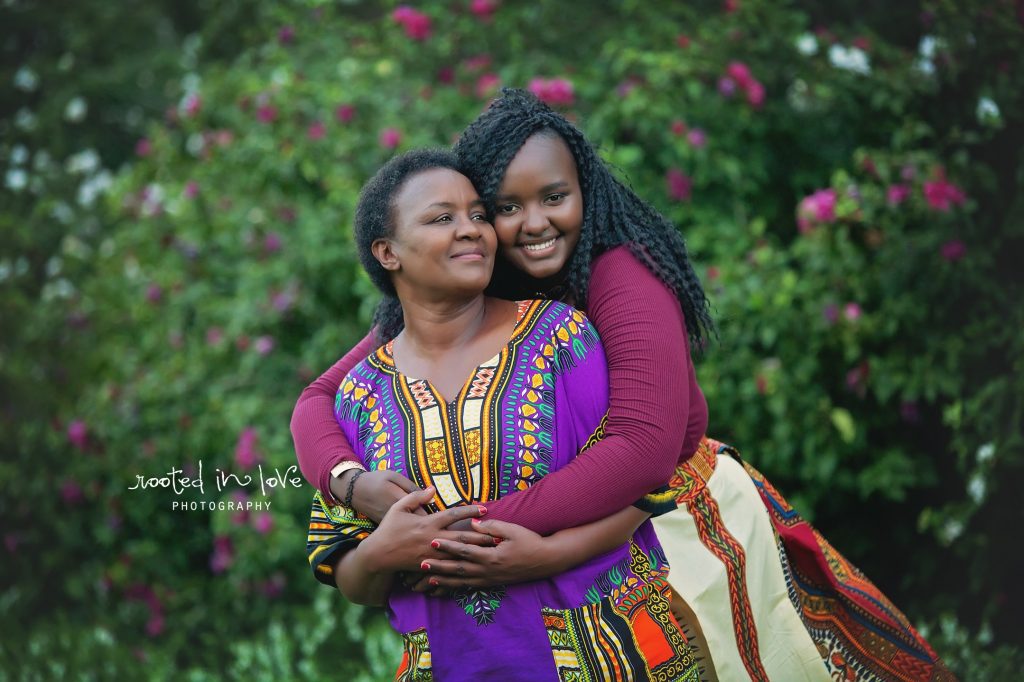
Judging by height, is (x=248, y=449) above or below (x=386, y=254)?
above

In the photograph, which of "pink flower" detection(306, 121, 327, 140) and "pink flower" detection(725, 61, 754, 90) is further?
"pink flower" detection(306, 121, 327, 140)

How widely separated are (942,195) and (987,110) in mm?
548

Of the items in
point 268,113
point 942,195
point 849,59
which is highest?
point 268,113

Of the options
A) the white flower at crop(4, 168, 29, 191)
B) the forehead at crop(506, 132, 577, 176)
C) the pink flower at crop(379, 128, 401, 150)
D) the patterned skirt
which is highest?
the white flower at crop(4, 168, 29, 191)

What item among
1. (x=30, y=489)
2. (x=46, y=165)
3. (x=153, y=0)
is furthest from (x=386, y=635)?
(x=153, y=0)

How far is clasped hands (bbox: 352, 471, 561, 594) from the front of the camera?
234 centimetres

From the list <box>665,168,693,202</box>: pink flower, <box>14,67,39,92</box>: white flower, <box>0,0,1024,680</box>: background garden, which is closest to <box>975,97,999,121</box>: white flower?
<box>0,0,1024,680</box>: background garden

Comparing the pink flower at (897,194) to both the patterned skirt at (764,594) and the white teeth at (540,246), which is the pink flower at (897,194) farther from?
the white teeth at (540,246)

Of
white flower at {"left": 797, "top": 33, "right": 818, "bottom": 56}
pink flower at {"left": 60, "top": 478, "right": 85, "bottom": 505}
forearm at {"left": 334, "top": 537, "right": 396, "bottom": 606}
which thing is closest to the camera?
forearm at {"left": 334, "top": 537, "right": 396, "bottom": 606}

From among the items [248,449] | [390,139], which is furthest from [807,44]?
[248,449]

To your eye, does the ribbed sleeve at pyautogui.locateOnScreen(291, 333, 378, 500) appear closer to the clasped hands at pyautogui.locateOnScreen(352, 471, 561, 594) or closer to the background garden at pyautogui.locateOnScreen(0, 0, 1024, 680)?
the clasped hands at pyautogui.locateOnScreen(352, 471, 561, 594)

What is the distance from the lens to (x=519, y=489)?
2.42m

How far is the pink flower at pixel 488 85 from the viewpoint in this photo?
5.34 m

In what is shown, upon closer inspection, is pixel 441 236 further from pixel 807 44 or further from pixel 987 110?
pixel 807 44
